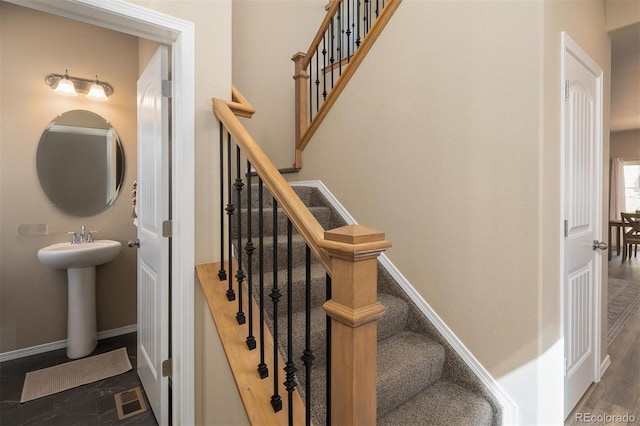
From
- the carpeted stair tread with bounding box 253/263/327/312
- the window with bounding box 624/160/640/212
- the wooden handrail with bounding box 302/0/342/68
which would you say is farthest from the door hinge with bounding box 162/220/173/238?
the window with bounding box 624/160/640/212

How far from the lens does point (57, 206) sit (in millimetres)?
2756

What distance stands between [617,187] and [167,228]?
394 inches

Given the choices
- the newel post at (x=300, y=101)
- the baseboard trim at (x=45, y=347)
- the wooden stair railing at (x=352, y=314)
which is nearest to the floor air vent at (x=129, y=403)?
the baseboard trim at (x=45, y=347)

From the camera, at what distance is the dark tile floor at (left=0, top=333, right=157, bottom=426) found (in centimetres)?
194

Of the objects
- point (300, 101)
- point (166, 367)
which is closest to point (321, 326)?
point (166, 367)

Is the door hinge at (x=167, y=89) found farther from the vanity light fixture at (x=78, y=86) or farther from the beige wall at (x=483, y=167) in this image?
the vanity light fixture at (x=78, y=86)

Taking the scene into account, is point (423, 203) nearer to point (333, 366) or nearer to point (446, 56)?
point (446, 56)

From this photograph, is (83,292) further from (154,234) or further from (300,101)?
(300,101)

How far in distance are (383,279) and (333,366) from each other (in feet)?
4.22

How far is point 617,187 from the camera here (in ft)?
25.3

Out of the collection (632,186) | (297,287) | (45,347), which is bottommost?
(45,347)

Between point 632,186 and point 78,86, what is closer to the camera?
point 78,86

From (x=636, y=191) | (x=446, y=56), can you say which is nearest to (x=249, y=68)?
(x=446, y=56)

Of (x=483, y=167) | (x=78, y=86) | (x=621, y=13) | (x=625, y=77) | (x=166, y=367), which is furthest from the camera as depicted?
(x=625, y=77)
